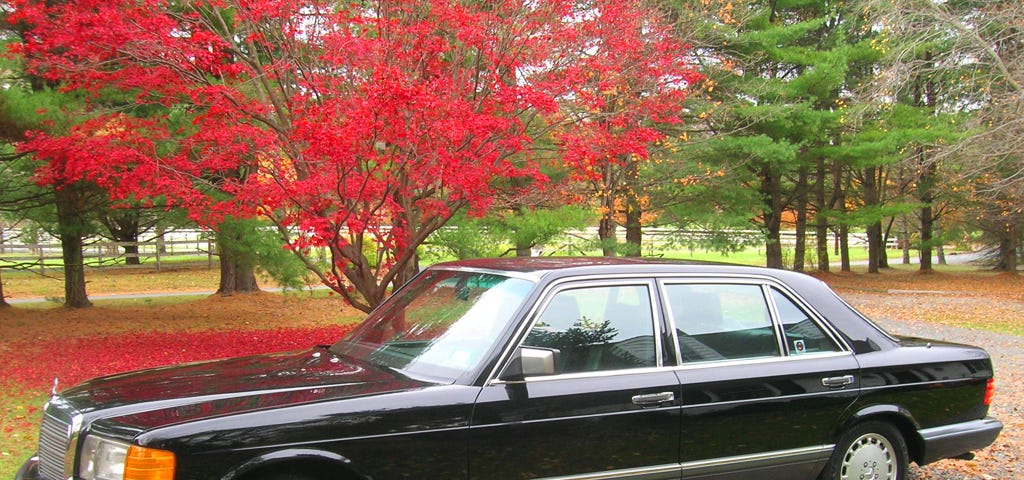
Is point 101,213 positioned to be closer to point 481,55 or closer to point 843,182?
point 481,55

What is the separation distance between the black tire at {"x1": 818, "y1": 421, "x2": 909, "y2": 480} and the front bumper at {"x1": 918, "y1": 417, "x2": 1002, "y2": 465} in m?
0.15

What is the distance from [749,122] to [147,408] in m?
20.1

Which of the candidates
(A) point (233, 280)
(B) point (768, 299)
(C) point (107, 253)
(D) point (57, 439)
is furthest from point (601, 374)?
(C) point (107, 253)

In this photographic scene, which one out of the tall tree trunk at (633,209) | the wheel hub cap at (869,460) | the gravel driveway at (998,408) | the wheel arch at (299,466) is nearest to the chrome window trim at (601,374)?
the wheel arch at (299,466)

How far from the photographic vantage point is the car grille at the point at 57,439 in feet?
10.5

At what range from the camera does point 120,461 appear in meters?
3.03

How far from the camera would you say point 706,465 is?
13.3 feet

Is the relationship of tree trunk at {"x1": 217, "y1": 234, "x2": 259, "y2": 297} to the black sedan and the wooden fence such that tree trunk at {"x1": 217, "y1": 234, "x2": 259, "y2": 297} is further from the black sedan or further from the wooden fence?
the black sedan

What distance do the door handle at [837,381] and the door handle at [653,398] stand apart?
41.7 inches

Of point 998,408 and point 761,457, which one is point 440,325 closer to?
point 761,457

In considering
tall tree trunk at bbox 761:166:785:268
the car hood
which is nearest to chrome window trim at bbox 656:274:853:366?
the car hood

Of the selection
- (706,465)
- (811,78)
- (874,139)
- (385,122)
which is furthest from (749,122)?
(706,465)

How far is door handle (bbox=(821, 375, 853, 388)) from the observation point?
437 cm

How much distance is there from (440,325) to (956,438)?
333 centimetres
